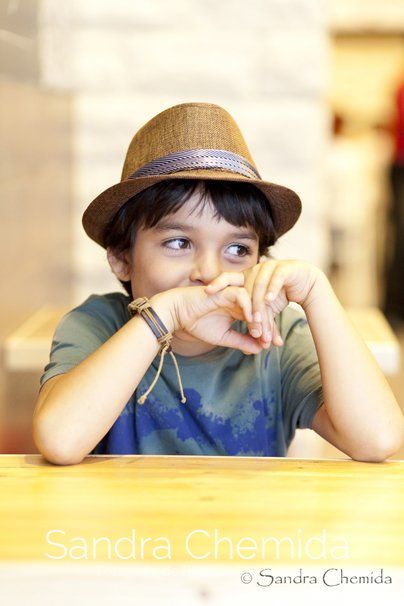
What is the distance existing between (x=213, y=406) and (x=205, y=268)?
225mm

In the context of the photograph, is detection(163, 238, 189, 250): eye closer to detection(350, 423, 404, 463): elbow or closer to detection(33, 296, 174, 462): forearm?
detection(33, 296, 174, 462): forearm

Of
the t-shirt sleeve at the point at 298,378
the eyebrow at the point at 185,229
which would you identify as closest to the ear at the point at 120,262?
the eyebrow at the point at 185,229

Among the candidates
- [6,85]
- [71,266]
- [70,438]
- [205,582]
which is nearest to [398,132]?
[71,266]

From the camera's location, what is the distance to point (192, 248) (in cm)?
129

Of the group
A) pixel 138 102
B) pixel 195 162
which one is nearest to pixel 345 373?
pixel 195 162

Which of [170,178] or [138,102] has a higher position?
[138,102]

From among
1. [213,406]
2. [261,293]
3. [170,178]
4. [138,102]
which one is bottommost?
[213,406]

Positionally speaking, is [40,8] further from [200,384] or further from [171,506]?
[171,506]

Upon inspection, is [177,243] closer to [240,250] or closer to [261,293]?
[240,250]

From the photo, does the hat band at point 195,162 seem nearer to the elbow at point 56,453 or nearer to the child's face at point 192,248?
the child's face at point 192,248

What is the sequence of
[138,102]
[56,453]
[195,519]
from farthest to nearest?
1. [138,102]
2. [56,453]
3. [195,519]

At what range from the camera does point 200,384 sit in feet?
4.45

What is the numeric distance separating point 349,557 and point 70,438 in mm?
429

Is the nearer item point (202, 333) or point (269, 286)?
point (269, 286)
